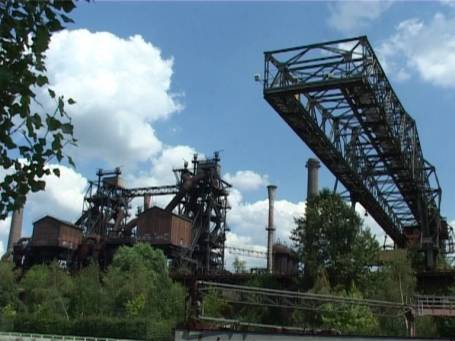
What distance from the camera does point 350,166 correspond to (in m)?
48.4

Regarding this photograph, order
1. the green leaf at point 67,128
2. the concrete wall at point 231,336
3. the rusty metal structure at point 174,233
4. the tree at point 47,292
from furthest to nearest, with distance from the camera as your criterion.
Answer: the rusty metal structure at point 174,233, the tree at point 47,292, the concrete wall at point 231,336, the green leaf at point 67,128

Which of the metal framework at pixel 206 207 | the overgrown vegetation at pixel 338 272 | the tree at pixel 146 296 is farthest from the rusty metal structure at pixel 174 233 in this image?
the overgrown vegetation at pixel 338 272

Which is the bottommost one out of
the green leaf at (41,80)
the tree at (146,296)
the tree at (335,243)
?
the green leaf at (41,80)

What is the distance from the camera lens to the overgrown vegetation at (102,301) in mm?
59844

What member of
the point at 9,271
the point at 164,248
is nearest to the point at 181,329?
the point at 9,271

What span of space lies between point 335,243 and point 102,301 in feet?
84.4

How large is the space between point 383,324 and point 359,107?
18128 millimetres

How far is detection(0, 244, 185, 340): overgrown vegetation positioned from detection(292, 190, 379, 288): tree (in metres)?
14.0

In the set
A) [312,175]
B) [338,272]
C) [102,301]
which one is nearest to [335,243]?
[338,272]

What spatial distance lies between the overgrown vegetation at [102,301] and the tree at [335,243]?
14.0 m

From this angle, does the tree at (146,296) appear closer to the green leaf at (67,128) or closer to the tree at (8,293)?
the tree at (8,293)

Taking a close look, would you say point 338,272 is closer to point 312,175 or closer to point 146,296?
point 312,175

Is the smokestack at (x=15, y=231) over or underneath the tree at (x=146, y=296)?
over

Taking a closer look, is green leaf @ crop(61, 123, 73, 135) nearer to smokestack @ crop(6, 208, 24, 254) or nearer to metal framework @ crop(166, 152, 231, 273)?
metal framework @ crop(166, 152, 231, 273)
